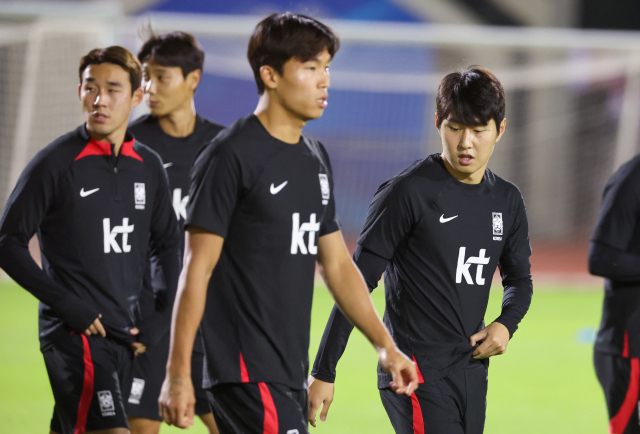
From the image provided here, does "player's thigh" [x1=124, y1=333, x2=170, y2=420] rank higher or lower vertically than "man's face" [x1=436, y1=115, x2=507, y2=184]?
lower

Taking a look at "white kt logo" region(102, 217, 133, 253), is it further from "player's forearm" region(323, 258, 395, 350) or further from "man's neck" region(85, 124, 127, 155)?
"player's forearm" region(323, 258, 395, 350)

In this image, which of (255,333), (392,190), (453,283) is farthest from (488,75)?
(255,333)

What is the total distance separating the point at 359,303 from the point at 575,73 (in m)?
14.7

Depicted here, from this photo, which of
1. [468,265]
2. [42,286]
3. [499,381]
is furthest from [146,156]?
[499,381]

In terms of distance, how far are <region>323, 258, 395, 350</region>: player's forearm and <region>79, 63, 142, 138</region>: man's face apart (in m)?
1.39

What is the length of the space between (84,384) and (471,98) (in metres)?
1.96

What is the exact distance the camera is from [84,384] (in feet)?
11.4

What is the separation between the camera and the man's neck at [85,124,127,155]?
12.4ft

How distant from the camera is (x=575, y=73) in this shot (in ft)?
53.9

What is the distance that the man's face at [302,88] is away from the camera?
2777 millimetres

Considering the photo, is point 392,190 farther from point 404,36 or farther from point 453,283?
point 404,36

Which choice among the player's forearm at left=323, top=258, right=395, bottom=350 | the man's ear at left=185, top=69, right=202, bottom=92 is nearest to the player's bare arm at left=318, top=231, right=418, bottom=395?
the player's forearm at left=323, top=258, right=395, bottom=350

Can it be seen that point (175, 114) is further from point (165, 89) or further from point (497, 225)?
point (497, 225)

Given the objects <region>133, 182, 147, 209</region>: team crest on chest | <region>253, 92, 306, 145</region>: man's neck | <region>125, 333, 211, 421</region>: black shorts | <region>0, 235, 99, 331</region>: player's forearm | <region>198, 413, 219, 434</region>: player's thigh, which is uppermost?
<region>253, 92, 306, 145</region>: man's neck
